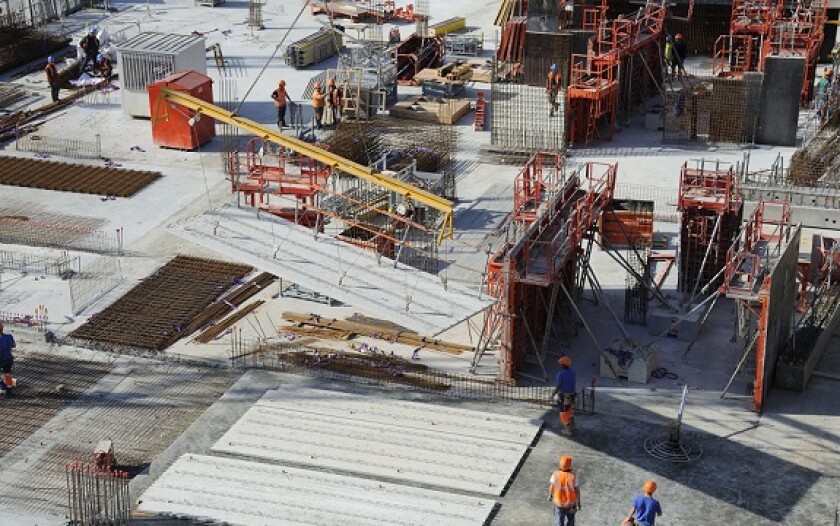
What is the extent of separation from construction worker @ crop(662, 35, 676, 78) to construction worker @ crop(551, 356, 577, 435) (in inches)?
905

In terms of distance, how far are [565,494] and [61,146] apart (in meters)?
25.1

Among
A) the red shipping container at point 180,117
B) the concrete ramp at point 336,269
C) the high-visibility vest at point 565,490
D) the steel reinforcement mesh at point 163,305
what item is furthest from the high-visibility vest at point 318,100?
the high-visibility vest at point 565,490

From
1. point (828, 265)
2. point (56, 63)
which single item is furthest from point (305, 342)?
point (56, 63)

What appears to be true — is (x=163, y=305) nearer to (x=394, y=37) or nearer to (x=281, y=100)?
(x=281, y=100)

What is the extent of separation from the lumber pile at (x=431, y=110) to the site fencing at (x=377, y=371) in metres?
15.5

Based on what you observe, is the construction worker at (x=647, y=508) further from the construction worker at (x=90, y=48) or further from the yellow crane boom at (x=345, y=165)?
the construction worker at (x=90, y=48)

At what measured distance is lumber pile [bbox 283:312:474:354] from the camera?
31203 mm

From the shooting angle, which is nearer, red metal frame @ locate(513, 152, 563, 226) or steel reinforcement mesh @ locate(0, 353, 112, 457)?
steel reinforcement mesh @ locate(0, 353, 112, 457)

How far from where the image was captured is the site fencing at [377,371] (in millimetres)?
28969

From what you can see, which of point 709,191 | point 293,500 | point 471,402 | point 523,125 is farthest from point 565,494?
point 523,125

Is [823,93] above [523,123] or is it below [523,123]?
above

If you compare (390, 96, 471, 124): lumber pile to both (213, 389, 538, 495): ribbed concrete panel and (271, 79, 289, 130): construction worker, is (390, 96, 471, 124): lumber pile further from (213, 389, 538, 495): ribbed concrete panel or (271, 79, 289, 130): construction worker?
(213, 389, 538, 495): ribbed concrete panel

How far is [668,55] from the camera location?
48.5 m

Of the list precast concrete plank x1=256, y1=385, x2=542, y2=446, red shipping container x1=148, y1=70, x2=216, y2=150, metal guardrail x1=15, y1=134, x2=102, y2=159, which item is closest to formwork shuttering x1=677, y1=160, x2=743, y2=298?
precast concrete plank x1=256, y1=385, x2=542, y2=446
